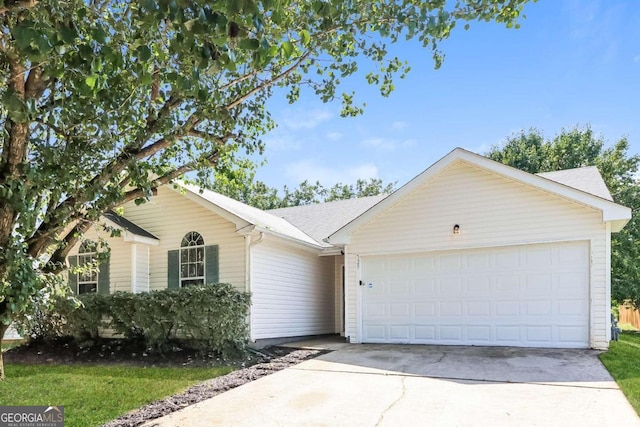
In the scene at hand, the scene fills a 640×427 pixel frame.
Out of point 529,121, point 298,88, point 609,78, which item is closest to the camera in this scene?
point 298,88

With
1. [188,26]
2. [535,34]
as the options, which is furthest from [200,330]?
[535,34]

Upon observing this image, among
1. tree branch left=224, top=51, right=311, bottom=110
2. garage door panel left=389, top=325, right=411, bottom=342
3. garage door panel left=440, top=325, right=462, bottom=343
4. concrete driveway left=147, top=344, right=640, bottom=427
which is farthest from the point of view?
garage door panel left=389, top=325, right=411, bottom=342

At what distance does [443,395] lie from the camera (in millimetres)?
5953

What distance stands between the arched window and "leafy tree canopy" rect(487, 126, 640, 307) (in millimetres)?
15675

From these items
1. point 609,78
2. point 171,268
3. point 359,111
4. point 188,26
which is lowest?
point 171,268

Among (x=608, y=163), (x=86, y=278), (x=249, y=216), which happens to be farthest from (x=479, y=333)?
(x=608, y=163)

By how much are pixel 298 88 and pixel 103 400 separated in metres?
5.33

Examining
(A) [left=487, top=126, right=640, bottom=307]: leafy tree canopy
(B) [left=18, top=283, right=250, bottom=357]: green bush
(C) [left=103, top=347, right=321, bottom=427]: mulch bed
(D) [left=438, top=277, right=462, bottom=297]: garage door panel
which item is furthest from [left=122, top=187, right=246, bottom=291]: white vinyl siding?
(A) [left=487, top=126, right=640, bottom=307]: leafy tree canopy

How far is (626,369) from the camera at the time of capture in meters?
7.16

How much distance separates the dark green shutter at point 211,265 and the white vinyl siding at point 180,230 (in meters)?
0.11

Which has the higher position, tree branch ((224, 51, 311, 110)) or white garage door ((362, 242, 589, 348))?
tree branch ((224, 51, 311, 110))

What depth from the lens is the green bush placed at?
30.0 feet

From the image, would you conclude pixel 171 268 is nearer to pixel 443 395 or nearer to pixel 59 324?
pixel 59 324

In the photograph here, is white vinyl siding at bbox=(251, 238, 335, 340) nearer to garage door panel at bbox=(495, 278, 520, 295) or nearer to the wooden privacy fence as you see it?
garage door panel at bbox=(495, 278, 520, 295)
